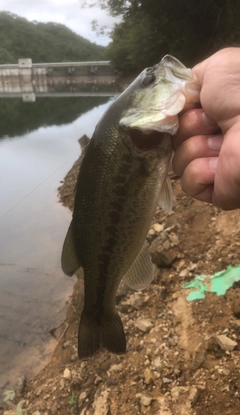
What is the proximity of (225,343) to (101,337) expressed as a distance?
1.34 metres

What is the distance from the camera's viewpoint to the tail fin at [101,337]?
2512 millimetres

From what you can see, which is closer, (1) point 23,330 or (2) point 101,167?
A: (2) point 101,167

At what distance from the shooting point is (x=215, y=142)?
2.10m

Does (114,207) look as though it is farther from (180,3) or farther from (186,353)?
(180,3)

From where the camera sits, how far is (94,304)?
2480mm

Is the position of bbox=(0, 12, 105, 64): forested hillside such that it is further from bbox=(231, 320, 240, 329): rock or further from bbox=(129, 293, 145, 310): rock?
bbox=(231, 320, 240, 329): rock

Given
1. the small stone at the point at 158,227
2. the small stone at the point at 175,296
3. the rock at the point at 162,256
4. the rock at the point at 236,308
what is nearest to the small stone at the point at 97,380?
the small stone at the point at 175,296

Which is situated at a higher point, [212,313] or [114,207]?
[114,207]

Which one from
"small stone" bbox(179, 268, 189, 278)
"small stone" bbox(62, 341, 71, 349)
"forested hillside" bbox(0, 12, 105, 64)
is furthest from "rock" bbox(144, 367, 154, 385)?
"forested hillside" bbox(0, 12, 105, 64)

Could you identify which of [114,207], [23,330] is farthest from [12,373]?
[114,207]

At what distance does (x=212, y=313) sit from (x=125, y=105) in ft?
8.12

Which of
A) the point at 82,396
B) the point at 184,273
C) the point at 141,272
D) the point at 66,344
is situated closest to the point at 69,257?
the point at 141,272

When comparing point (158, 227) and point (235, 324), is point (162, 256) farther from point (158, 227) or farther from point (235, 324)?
point (235, 324)

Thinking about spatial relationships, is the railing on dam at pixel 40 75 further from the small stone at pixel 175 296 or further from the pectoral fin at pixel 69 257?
the pectoral fin at pixel 69 257
